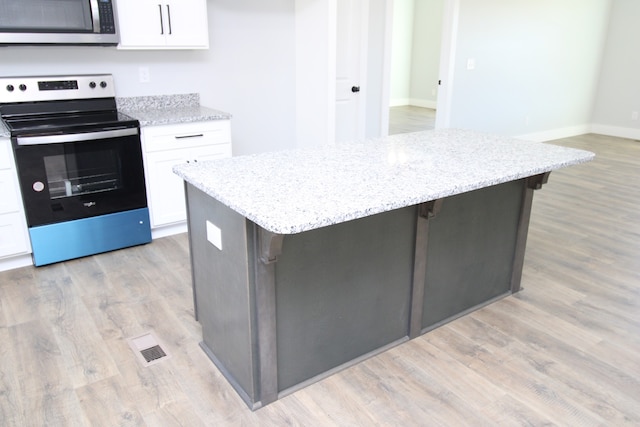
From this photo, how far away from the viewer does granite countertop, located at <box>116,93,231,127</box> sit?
11.3ft

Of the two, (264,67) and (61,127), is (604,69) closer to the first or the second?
(264,67)

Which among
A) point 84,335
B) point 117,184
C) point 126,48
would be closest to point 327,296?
point 84,335

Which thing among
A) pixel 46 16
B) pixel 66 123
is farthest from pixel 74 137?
pixel 46 16

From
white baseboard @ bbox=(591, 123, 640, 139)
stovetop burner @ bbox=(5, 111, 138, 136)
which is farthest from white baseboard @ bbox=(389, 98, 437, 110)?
stovetop burner @ bbox=(5, 111, 138, 136)

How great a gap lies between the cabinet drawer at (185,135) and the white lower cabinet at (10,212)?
801 millimetres

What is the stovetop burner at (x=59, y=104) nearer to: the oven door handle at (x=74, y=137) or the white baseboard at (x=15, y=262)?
the oven door handle at (x=74, y=137)

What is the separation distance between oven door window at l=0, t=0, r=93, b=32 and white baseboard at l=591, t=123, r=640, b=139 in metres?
7.49

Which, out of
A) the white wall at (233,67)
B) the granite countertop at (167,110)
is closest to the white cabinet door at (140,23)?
the white wall at (233,67)

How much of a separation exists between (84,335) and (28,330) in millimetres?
301

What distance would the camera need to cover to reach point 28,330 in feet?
8.27

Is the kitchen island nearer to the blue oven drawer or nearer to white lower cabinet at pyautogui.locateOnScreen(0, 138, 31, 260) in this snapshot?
the blue oven drawer

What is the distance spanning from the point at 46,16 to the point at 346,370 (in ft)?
8.96

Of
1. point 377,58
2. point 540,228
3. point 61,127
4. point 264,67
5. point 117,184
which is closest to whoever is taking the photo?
point 61,127

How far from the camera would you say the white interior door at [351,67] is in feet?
15.6
